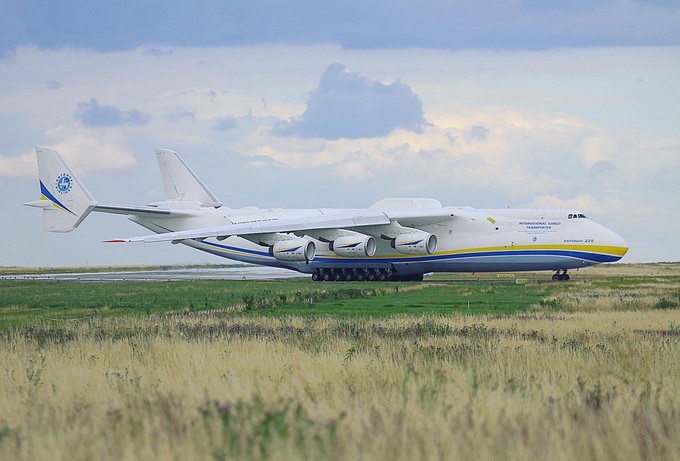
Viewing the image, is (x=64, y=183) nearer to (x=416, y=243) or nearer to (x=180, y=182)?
(x=180, y=182)

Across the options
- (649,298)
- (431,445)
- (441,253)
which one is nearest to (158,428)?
(431,445)

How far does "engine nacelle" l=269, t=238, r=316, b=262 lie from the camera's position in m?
46.9

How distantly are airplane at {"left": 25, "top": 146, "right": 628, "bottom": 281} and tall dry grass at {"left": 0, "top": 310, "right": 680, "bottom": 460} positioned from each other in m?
25.5

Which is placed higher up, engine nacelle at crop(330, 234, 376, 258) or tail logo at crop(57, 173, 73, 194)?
tail logo at crop(57, 173, 73, 194)

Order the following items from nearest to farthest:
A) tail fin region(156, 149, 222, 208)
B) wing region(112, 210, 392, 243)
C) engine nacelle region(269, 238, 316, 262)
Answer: wing region(112, 210, 392, 243) → engine nacelle region(269, 238, 316, 262) → tail fin region(156, 149, 222, 208)

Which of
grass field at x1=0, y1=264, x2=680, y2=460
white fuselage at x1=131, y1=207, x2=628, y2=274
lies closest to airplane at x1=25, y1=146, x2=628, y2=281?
white fuselage at x1=131, y1=207, x2=628, y2=274

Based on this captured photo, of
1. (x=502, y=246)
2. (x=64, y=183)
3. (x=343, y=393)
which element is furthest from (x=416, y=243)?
(x=343, y=393)

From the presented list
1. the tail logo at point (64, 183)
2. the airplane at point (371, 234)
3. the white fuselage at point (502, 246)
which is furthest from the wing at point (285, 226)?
the tail logo at point (64, 183)

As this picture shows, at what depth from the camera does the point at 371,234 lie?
1903 inches

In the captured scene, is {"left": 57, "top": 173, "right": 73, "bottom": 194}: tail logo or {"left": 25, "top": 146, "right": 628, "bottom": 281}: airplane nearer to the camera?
{"left": 25, "top": 146, "right": 628, "bottom": 281}: airplane

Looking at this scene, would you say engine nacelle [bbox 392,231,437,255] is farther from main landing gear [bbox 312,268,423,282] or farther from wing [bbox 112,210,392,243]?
main landing gear [bbox 312,268,423,282]

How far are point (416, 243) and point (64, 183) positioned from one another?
61.3ft

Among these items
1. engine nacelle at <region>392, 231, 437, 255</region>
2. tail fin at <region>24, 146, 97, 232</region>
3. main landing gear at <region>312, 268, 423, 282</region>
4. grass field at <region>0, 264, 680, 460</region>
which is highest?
tail fin at <region>24, 146, 97, 232</region>

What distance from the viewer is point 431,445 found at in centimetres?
764
